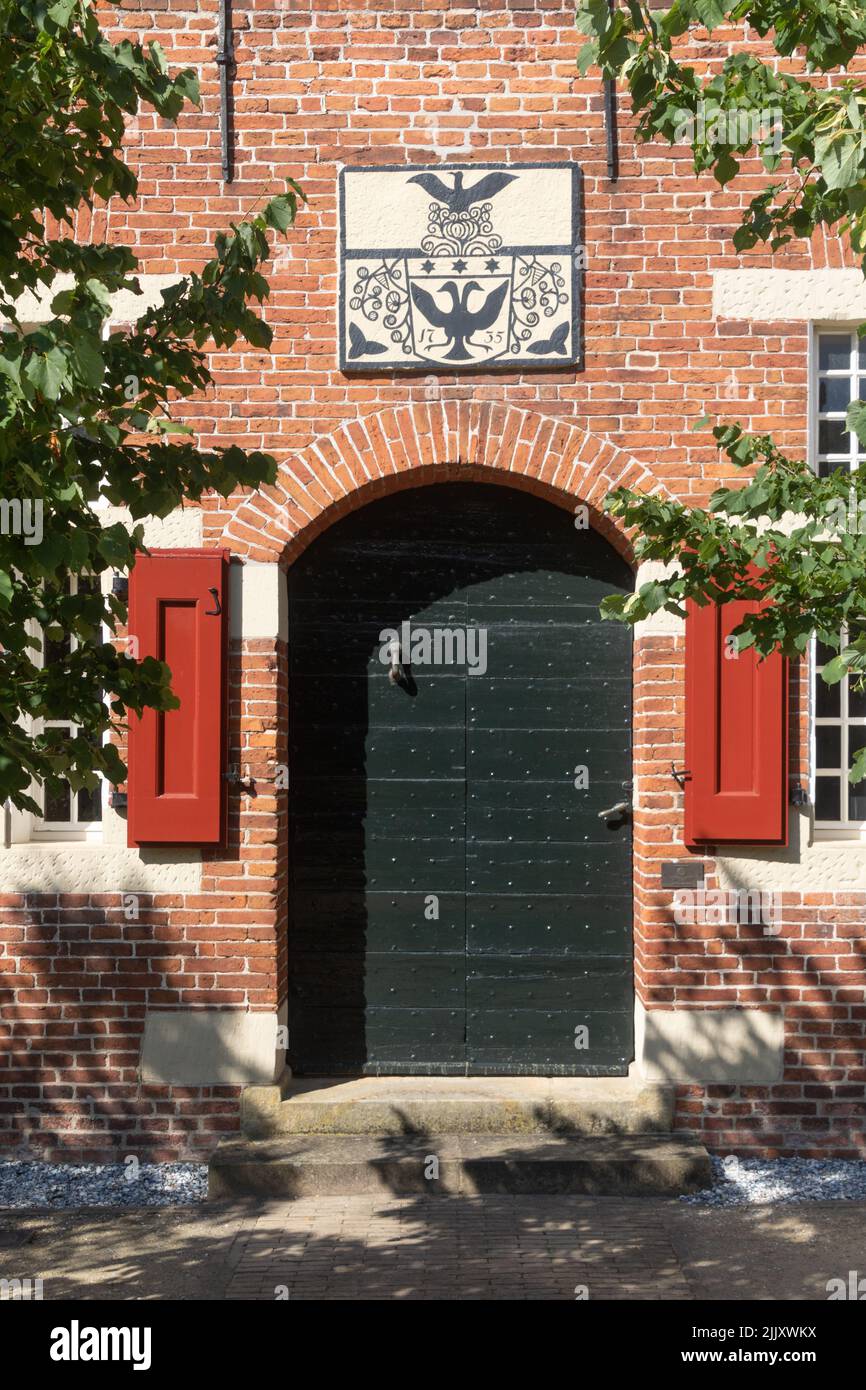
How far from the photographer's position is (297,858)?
6395 millimetres

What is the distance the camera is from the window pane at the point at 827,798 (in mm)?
6363

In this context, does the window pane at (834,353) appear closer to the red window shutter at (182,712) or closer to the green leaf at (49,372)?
the red window shutter at (182,712)

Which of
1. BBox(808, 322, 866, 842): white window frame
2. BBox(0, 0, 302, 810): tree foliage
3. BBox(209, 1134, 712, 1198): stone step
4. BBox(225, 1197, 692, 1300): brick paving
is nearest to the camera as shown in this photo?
BBox(0, 0, 302, 810): tree foliage

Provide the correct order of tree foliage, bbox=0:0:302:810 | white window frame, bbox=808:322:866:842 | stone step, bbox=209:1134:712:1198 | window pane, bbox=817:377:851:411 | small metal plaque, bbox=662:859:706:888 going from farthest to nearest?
Answer: window pane, bbox=817:377:851:411 < white window frame, bbox=808:322:866:842 < small metal plaque, bbox=662:859:706:888 < stone step, bbox=209:1134:712:1198 < tree foliage, bbox=0:0:302:810

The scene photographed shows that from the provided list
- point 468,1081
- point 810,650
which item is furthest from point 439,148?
point 468,1081

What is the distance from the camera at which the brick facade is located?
6.08m

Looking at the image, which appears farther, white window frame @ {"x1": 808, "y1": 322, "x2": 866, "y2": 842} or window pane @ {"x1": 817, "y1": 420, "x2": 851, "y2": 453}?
window pane @ {"x1": 817, "y1": 420, "x2": 851, "y2": 453}

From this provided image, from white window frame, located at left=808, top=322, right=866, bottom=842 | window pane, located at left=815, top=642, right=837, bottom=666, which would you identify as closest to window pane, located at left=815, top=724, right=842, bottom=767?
white window frame, located at left=808, top=322, right=866, bottom=842

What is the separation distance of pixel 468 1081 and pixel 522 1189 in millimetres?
765

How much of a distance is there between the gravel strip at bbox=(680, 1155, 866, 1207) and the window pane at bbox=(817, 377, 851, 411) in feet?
12.0

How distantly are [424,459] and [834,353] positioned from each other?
2.14 m

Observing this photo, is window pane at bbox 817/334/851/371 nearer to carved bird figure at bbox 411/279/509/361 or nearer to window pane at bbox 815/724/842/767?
carved bird figure at bbox 411/279/509/361

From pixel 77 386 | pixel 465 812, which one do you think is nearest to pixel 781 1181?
pixel 465 812

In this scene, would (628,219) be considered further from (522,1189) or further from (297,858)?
(522,1189)
